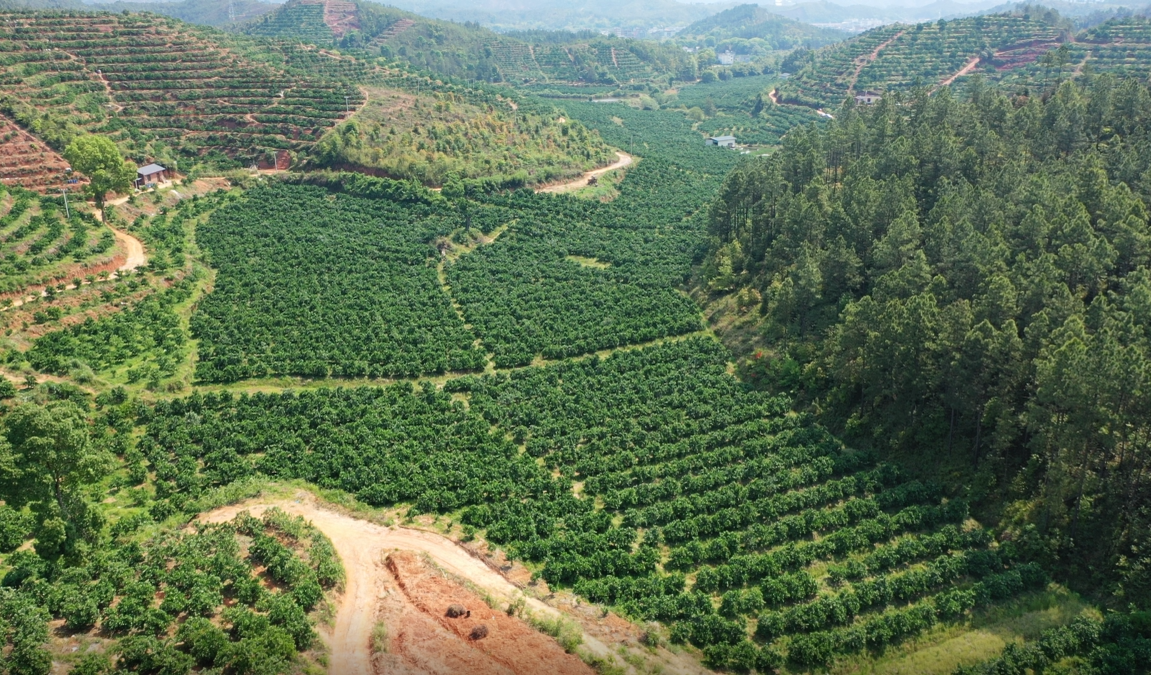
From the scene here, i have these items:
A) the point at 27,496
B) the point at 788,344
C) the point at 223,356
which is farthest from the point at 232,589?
the point at 788,344

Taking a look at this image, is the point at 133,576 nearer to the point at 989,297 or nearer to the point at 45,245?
the point at 45,245

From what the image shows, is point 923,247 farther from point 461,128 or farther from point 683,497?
point 461,128

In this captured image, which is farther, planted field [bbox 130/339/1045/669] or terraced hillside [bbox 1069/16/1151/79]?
terraced hillside [bbox 1069/16/1151/79]

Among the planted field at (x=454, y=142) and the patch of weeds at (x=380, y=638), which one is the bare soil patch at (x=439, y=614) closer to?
the patch of weeds at (x=380, y=638)

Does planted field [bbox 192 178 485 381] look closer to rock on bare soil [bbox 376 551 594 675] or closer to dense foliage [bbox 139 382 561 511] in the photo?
dense foliage [bbox 139 382 561 511]

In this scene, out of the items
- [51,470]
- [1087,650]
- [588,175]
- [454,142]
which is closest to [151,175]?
[454,142]

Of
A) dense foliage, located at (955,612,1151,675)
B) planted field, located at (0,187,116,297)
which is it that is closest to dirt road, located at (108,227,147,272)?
planted field, located at (0,187,116,297)
